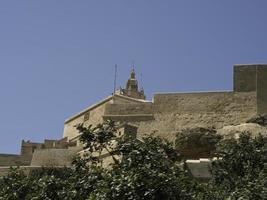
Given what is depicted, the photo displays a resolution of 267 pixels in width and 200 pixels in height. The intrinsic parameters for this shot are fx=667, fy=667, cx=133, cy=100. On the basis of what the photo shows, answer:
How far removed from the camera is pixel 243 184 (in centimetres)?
1363

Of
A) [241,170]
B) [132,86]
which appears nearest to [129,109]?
[241,170]

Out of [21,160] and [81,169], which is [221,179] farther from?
[21,160]

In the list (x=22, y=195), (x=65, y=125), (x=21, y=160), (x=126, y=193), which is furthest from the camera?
(x=65, y=125)

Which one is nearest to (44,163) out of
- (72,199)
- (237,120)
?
(237,120)

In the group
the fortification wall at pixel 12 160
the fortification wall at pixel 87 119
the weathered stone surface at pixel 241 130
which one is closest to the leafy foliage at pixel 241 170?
the weathered stone surface at pixel 241 130

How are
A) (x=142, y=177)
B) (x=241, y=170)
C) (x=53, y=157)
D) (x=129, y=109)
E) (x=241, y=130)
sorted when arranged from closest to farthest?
(x=142, y=177) < (x=241, y=170) < (x=241, y=130) < (x=53, y=157) < (x=129, y=109)

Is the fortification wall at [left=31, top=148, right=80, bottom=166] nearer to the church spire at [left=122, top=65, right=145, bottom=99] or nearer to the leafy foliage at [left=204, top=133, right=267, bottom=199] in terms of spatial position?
the leafy foliage at [left=204, top=133, right=267, bottom=199]

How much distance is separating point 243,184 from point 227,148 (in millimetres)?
2871

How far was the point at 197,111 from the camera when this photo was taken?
28.7 meters

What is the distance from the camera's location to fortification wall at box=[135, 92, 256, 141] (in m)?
28.1

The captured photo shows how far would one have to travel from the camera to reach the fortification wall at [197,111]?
28109 millimetres

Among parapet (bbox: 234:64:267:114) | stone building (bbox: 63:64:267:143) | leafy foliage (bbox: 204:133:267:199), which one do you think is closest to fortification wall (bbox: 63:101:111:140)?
stone building (bbox: 63:64:267:143)

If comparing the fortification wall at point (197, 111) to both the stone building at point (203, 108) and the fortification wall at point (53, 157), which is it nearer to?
the stone building at point (203, 108)

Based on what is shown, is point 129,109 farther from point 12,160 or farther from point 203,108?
point 12,160
